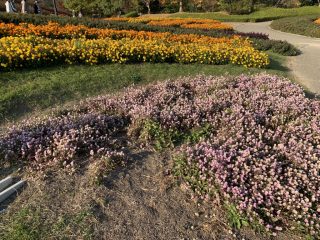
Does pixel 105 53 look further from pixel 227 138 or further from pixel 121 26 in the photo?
pixel 121 26

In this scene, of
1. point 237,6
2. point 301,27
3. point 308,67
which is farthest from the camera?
point 237,6

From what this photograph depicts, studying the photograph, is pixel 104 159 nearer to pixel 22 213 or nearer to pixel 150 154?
pixel 150 154

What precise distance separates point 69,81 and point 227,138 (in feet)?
16.7

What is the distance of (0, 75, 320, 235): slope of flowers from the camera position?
466 centimetres

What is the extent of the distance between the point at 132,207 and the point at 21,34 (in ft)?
38.0

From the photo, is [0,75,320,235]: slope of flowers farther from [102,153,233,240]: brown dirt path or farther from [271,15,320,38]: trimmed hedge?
[271,15,320,38]: trimmed hedge

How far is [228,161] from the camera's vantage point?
5.12 metres

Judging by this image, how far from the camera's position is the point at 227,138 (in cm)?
603


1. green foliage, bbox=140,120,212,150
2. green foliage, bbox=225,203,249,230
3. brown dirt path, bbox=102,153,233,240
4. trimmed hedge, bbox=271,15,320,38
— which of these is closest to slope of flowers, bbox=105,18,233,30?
trimmed hedge, bbox=271,15,320,38

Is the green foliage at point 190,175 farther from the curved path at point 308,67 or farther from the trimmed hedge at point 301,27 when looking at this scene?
the trimmed hedge at point 301,27

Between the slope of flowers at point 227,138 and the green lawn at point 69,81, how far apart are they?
54.3 inches

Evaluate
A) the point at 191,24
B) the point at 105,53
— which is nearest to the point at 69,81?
the point at 105,53

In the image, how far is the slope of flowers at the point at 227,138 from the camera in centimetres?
466

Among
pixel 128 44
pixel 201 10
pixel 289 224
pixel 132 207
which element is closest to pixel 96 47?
pixel 128 44
